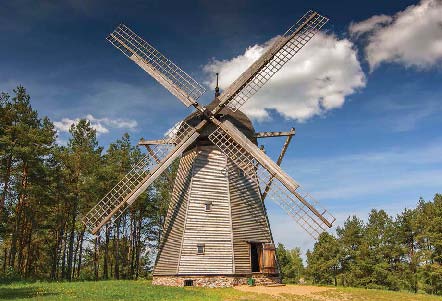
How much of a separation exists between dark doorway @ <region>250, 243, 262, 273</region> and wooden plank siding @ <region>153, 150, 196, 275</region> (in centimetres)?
548

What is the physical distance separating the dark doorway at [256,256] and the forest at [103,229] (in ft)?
26.0

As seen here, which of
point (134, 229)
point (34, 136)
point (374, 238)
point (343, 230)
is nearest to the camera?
point (34, 136)

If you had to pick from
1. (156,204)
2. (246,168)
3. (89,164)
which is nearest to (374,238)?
(156,204)

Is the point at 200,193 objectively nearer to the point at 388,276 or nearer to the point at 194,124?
the point at 194,124

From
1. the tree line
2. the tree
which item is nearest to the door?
the tree line

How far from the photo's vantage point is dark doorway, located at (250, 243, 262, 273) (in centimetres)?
2907

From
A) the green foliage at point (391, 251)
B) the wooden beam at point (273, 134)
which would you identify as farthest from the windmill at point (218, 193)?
the green foliage at point (391, 251)

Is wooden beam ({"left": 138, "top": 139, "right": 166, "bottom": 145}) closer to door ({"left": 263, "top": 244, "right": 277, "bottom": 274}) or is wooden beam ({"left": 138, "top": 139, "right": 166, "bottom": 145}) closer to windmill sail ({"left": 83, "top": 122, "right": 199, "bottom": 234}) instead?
windmill sail ({"left": 83, "top": 122, "right": 199, "bottom": 234})

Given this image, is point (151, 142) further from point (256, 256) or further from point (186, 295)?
point (186, 295)

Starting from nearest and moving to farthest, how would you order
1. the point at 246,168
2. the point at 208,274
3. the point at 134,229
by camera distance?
1. the point at 208,274
2. the point at 246,168
3. the point at 134,229

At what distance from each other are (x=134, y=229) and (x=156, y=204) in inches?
174

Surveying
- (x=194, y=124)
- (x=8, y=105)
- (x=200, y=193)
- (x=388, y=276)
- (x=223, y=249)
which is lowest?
(x=388, y=276)

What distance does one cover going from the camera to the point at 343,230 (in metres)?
61.5

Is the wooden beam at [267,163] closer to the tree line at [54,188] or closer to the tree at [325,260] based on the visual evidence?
the tree line at [54,188]
